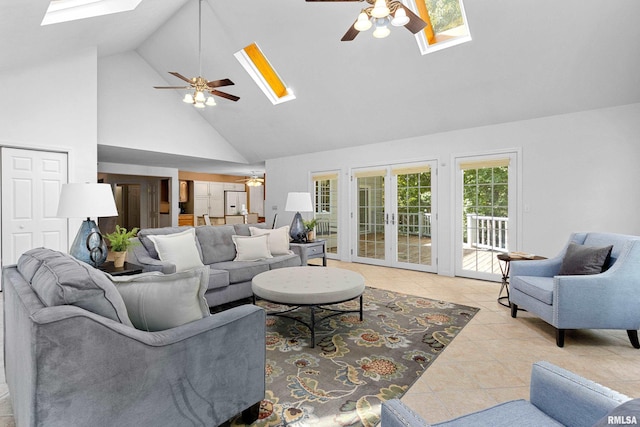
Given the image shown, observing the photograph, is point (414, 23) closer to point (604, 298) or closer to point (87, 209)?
point (604, 298)

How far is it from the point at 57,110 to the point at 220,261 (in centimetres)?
296

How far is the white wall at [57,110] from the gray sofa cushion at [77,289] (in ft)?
12.2

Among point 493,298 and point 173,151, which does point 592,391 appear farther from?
point 173,151

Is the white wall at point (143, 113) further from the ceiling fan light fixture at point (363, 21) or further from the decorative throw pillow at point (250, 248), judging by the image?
the ceiling fan light fixture at point (363, 21)

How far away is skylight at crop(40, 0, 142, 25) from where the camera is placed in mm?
3225

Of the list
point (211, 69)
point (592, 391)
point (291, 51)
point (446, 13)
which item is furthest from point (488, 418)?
point (211, 69)

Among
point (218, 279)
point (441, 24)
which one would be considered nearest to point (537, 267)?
point (441, 24)

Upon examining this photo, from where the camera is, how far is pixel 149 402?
124cm

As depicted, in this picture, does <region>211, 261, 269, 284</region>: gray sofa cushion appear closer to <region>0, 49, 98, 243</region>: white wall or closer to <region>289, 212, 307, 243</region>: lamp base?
<region>289, 212, 307, 243</region>: lamp base

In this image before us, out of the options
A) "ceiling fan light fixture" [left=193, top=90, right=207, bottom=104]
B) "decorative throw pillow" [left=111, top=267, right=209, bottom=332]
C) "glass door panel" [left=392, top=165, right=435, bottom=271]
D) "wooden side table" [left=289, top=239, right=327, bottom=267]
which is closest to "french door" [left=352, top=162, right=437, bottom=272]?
"glass door panel" [left=392, top=165, right=435, bottom=271]

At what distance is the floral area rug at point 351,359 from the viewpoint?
1784 millimetres

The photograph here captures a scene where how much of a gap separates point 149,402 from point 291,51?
4498 mm

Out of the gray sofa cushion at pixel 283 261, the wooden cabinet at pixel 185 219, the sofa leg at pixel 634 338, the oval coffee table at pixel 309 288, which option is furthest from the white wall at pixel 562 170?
the wooden cabinet at pixel 185 219

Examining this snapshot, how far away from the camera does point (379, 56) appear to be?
421cm
